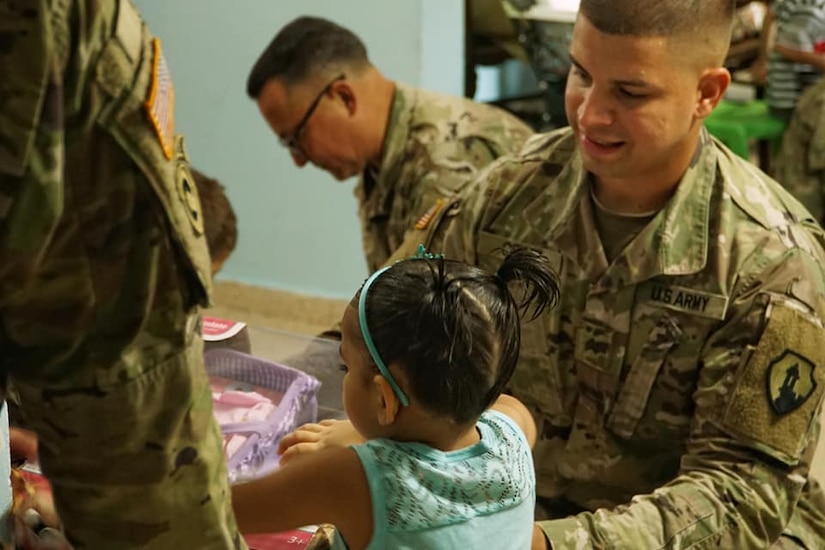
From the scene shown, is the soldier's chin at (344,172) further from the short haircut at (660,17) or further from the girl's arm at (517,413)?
the girl's arm at (517,413)

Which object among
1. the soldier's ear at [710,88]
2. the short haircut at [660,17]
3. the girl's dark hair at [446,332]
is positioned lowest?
the girl's dark hair at [446,332]

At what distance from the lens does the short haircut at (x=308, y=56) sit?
8.00 ft

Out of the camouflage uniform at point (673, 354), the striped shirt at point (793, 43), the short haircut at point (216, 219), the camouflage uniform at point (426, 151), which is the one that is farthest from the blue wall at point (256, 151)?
the camouflage uniform at point (673, 354)

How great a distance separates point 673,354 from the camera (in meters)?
1.62

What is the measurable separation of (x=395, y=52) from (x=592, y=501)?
1.89 meters

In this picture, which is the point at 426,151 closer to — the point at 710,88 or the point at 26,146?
the point at 710,88

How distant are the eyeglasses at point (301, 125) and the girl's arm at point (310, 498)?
138 cm

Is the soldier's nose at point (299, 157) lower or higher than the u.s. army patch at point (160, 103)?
lower

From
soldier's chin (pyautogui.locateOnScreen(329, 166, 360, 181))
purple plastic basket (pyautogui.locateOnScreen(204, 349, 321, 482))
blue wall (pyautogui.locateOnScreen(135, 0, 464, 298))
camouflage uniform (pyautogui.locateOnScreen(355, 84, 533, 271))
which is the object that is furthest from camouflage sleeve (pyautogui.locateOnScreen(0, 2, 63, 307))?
blue wall (pyautogui.locateOnScreen(135, 0, 464, 298))

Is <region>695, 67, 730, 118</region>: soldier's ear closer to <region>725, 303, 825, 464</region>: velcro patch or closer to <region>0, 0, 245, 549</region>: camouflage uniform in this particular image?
<region>725, 303, 825, 464</region>: velcro patch

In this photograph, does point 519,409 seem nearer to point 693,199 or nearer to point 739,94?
point 693,199

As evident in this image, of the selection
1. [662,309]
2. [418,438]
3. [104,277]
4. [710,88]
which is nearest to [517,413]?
[418,438]

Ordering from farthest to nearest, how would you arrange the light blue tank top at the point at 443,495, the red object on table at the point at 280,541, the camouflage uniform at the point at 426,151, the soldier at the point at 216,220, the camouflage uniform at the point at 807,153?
1. the camouflage uniform at the point at 807,153
2. the camouflage uniform at the point at 426,151
3. the soldier at the point at 216,220
4. the red object on table at the point at 280,541
5. the light blue tank top at the point at 443,495

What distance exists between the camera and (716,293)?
158cm
